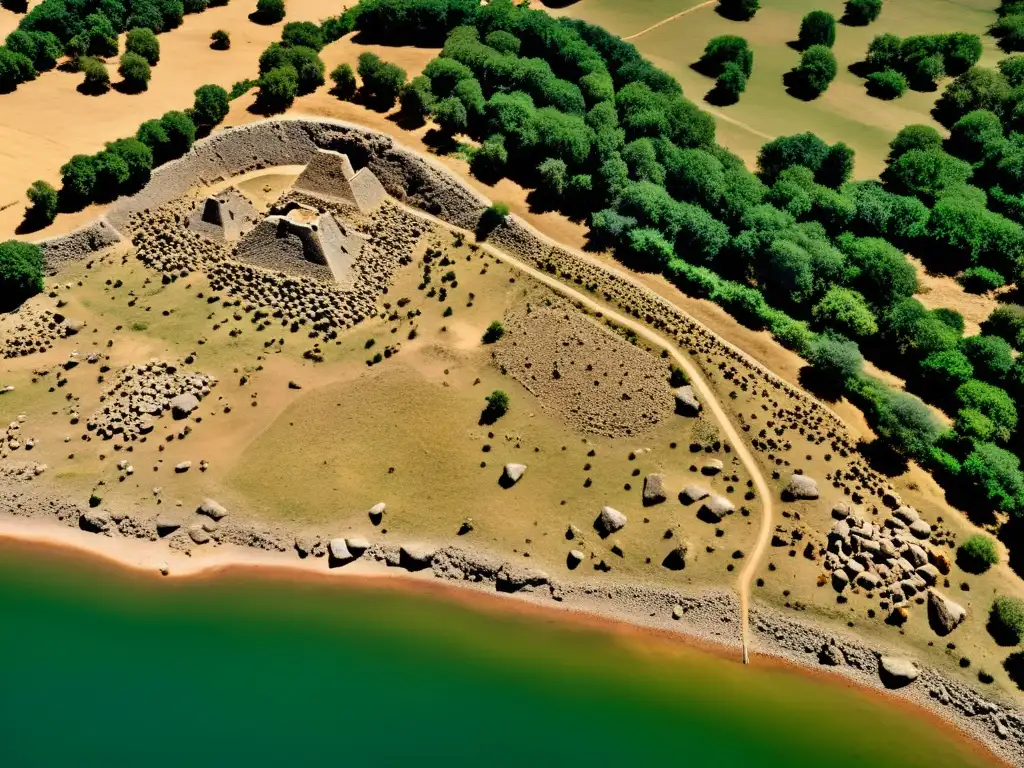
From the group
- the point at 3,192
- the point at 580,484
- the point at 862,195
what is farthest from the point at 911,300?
the point at 3,192

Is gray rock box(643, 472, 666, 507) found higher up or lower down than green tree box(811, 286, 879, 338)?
lower down

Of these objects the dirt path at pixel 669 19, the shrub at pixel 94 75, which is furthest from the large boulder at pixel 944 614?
the shrub at pixel 94 75

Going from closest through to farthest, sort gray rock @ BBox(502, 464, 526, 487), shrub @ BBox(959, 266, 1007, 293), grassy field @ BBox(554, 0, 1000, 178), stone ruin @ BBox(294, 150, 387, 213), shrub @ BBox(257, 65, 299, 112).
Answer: gray rock @ BBox(502, 464, 526, 487) → stone ruin @ BBox(294, 150, 387, 213) → shrub @ BBox(959, 266, 1007, 293) → shrub @ BBox(257, 65, 299, 112) → grassy field @ BBox(554, 0, 1000, 178)

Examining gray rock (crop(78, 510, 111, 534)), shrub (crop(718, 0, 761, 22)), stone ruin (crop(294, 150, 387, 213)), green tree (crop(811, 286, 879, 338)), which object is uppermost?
shrub (crop(718, 0, 761, 22))

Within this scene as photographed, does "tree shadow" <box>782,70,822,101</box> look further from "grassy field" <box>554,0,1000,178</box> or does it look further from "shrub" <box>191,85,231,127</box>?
"shrub" <box>191,85,231,127</box>

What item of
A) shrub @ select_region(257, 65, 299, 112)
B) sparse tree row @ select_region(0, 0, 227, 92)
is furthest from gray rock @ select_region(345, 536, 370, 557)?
sparse tree row @ select_region(0, 0, 227, 92)

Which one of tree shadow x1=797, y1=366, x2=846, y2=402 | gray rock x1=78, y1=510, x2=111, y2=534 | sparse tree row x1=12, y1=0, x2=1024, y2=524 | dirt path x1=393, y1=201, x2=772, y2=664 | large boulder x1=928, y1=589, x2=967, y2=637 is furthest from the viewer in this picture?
sparse tree row x1=12, y1=0, x2=1024, y2=524

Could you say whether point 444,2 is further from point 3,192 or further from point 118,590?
point 118,590
